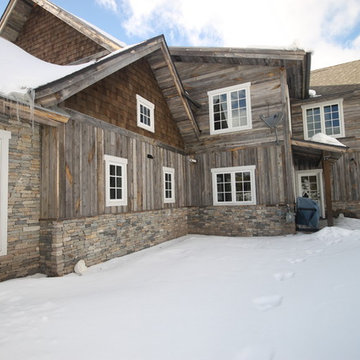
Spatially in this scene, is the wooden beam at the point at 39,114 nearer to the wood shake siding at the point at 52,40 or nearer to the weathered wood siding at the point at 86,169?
the weathered wood siding at the point at 86,169

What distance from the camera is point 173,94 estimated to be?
917cm

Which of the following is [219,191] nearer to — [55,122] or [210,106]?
[210,106]

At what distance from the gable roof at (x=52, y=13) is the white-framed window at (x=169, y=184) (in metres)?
4.79

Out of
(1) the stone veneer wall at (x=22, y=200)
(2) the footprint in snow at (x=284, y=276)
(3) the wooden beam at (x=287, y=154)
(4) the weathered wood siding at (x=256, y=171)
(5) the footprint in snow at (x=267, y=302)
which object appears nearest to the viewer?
(5) the footprint in snow at (x=267, y=302)

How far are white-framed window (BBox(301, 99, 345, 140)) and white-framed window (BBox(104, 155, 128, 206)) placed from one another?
1019 centimetres

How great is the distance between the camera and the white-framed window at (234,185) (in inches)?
359

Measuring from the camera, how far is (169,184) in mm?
9203

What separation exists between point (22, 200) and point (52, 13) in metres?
8.49

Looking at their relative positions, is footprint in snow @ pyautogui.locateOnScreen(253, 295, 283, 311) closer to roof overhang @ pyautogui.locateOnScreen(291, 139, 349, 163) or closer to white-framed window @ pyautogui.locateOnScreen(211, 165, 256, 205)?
white-framed window @ pyautogui.locateOnScreen(211, 165, 256, 205)

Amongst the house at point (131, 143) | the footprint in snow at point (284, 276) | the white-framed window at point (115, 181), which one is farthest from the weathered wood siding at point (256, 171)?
the footprint in snow at point (284, 276)

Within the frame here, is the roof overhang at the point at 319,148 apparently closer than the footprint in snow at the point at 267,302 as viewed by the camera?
No

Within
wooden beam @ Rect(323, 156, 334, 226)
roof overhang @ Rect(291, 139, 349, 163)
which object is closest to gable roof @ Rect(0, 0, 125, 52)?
roof overhang @ Rect(291, 139, 349, 163)

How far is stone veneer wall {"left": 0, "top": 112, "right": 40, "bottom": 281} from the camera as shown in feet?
15.0

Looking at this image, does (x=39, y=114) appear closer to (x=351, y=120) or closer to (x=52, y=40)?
(x=52, y=40)
